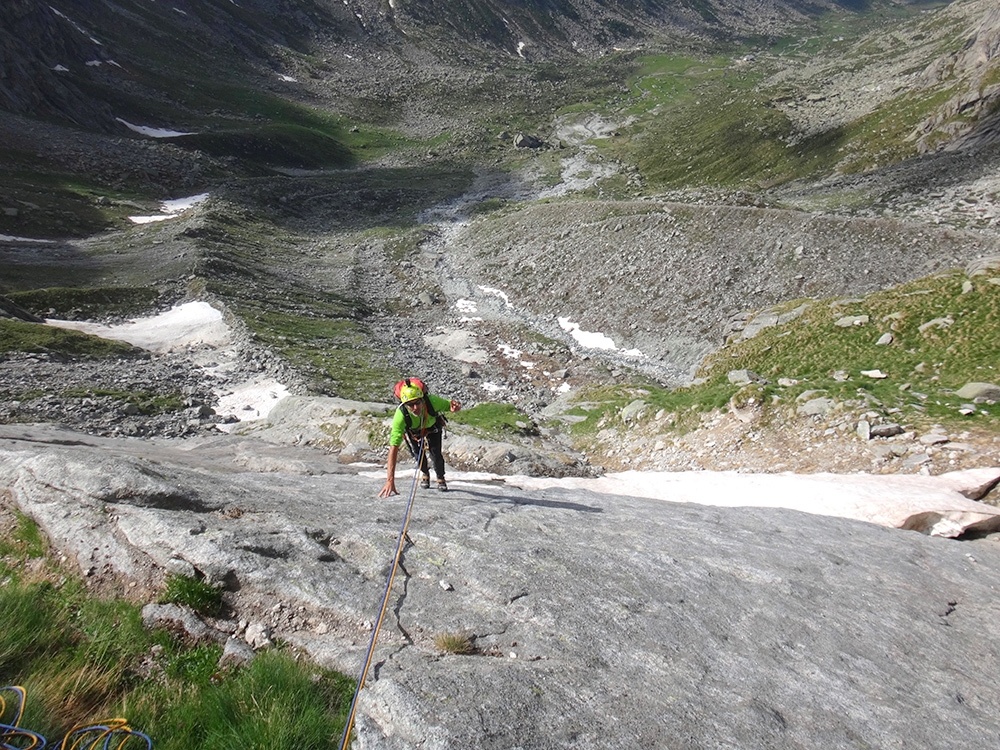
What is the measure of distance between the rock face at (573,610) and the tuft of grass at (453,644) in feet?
0.31

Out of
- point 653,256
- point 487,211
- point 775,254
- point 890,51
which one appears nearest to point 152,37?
point 487,211

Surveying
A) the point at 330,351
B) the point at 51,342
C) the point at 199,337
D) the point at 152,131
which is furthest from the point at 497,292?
the point at 152,131

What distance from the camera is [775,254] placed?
47.5m

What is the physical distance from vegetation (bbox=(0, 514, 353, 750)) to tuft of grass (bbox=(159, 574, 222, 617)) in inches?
16.0

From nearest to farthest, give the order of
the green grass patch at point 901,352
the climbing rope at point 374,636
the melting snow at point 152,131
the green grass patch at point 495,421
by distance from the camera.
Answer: the climbing rope at point 374,636 → the green grass patch at point 901,352 → the green grass patch at point 495,421 → the melting snow at point 152,131

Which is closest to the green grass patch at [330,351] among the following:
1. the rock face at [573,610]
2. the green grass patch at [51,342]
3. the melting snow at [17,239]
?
the green grass patch at [51,342]

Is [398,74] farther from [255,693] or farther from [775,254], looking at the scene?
[255,693]

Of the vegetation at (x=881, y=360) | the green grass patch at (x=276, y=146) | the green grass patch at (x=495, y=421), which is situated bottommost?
the green grass patch at (x=495, y=421)

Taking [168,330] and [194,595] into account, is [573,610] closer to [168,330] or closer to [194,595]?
[194,595]

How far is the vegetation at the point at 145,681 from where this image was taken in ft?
17.0

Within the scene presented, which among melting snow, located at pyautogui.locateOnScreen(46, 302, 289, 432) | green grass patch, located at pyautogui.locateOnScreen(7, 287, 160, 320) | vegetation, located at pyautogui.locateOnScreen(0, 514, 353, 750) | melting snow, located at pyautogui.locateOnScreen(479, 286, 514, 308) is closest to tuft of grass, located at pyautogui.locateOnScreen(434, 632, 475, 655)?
vegetation, located at pyautogui.locateOnScreen(0, 514, 353, 750)

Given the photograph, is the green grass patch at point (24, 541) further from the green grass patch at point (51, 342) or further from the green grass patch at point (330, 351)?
the green grass patch at point (51, 342)

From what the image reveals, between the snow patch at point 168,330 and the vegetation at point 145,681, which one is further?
the snow patch at point 168,330

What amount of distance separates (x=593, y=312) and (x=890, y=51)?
202 m
